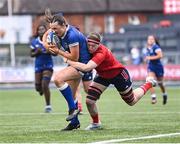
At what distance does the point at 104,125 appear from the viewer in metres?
15.0

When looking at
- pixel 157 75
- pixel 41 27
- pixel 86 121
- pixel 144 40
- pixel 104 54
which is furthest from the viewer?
pixel 144 40

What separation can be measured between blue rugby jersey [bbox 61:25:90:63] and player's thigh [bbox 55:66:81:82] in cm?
22

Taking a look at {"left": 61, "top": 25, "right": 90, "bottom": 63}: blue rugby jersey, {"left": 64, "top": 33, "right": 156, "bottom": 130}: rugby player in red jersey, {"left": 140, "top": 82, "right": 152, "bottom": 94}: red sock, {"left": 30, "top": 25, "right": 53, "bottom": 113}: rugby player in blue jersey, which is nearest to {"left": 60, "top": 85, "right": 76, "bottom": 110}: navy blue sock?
{"left": 64, "top": 33, "right": 156, "bottom": 130}: rugby player in red jersey

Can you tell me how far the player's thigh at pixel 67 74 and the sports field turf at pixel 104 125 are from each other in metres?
0.88

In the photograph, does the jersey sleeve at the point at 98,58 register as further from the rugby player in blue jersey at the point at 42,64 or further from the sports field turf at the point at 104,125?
the rugby player in blue jersey at the point at 42,64

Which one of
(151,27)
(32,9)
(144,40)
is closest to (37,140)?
(144,40)

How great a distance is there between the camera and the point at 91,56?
46.6 ft

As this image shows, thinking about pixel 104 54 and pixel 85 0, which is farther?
pixel 85 0

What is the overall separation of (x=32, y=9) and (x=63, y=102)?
49.0 meters

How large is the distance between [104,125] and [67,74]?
1490 mm

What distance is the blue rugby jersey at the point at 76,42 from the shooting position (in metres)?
13.9

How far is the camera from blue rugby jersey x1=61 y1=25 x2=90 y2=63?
13.9 meters

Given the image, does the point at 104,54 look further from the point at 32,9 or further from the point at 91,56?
the point at 32,9

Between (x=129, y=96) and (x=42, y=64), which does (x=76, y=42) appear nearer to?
(x=129, y=96)
